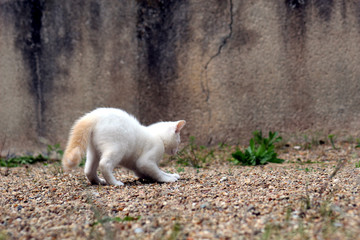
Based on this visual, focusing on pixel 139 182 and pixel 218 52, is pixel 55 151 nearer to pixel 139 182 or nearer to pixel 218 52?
pixel 139 182

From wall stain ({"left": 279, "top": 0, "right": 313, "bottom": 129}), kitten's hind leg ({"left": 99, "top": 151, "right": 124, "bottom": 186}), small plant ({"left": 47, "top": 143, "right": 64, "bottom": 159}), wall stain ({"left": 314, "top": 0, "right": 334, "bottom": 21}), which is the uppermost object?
wall stain ({"left": 314, "top": 0, "right": 334, "bottom": 21})

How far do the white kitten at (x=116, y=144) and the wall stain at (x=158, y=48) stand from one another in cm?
187

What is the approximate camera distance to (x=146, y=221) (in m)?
2.07

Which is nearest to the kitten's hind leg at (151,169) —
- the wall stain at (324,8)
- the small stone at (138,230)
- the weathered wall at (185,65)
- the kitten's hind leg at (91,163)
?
the kitten's hind leg at (91,163)

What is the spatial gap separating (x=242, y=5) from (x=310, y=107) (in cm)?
165

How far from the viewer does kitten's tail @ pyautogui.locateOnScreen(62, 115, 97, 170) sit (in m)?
3.01

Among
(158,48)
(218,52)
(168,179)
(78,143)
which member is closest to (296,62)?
(218,52)

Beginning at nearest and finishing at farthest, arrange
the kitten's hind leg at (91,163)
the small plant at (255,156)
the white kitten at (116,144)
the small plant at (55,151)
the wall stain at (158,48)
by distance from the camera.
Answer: the white kitten at (116,144) → the kitten's hind leg at (91,163) → the small plant at (255,156) → the small plant at (55,151) → the wall stain at (158,48)

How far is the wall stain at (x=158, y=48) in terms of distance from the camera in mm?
5543

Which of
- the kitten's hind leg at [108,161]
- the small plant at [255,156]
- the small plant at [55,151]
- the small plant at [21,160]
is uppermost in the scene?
the kitten's hind leg at [108,161]

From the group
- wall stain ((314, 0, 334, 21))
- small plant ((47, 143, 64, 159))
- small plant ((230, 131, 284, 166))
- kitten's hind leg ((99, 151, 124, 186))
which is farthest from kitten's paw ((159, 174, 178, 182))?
wall stain ((314, 0, 334, 21))

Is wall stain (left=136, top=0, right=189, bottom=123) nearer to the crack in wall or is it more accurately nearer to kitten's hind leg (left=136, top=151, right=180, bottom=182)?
the crack in wall

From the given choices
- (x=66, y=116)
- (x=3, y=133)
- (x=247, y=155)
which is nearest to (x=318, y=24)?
(x=247, y=155)

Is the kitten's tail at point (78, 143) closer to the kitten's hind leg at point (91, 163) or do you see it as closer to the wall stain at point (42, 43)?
the kitten's hind leg at point (91, 163)
